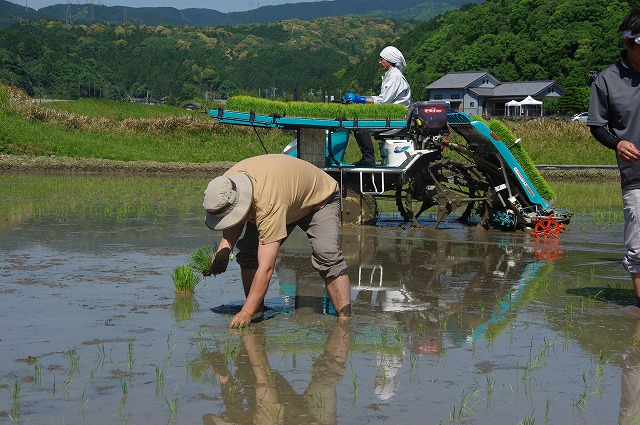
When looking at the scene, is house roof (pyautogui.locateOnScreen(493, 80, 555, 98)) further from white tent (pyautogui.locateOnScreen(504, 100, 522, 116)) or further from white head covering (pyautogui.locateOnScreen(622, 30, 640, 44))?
white head covering (pyautogui.locateOnScreen(622, 30, 640, 44))

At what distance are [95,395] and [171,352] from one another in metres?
0.96

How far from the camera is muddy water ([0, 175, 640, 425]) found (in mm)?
5566

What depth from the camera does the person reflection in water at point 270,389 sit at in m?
5.36

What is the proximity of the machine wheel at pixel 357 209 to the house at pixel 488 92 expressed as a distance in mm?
76088

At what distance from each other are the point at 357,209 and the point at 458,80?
284ft

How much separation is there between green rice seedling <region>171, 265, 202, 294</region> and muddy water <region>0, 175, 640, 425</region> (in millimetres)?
109

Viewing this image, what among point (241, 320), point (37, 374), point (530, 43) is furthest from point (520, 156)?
point (530, 43)

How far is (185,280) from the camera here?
8.70 m

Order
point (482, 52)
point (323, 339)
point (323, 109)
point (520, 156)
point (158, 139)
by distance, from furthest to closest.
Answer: point (482, 52) → point (158, 139) → point (323, 109) → point (520, 156) → point (323, 339)

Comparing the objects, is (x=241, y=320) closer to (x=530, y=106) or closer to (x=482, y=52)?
(x=530, y=106)

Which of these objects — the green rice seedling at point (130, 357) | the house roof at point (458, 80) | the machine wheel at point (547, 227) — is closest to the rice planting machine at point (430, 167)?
the machine wheel at point (547, 227)

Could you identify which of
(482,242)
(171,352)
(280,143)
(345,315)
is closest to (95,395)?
(171,352)

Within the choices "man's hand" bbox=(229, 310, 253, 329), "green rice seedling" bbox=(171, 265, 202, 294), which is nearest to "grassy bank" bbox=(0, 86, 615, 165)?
"green rice seedling" bbox=(171, 265, 202, 294)

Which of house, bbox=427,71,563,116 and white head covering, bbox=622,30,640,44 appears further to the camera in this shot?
house, bbox=427,71,563,116
